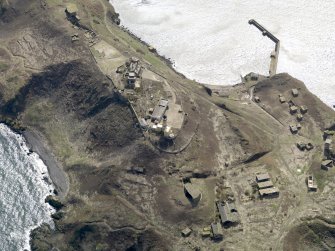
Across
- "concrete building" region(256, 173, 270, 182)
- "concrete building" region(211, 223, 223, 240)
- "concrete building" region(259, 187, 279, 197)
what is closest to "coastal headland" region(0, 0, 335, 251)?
"concrete building" region(211, 223, 223, 240)

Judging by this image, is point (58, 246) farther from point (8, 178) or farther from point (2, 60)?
point (2, 60)

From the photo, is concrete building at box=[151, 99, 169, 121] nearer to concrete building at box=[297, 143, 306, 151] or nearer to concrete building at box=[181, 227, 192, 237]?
concrete building at box=[181, 227, 192, 237]

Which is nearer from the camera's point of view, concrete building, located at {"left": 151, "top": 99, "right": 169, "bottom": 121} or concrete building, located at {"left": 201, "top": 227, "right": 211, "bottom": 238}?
concrete building, located at {"left": 201, "top": 227, "right": 211, "bottom": 238}

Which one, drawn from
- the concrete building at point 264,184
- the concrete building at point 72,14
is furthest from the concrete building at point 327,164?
the concrete building at point 72,14

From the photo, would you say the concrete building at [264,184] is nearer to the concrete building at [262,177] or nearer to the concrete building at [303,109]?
the concrete building at [262,177]

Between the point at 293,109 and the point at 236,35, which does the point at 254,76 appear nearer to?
the point at 293,109

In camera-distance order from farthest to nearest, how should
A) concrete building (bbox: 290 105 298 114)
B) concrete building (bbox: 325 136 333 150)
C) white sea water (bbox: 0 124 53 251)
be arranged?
concrete building (bbox: 290 105 298 114) → concrete building (bbox: 325 136 333 150) → white sea water (bbox: 0 124 53 251)
